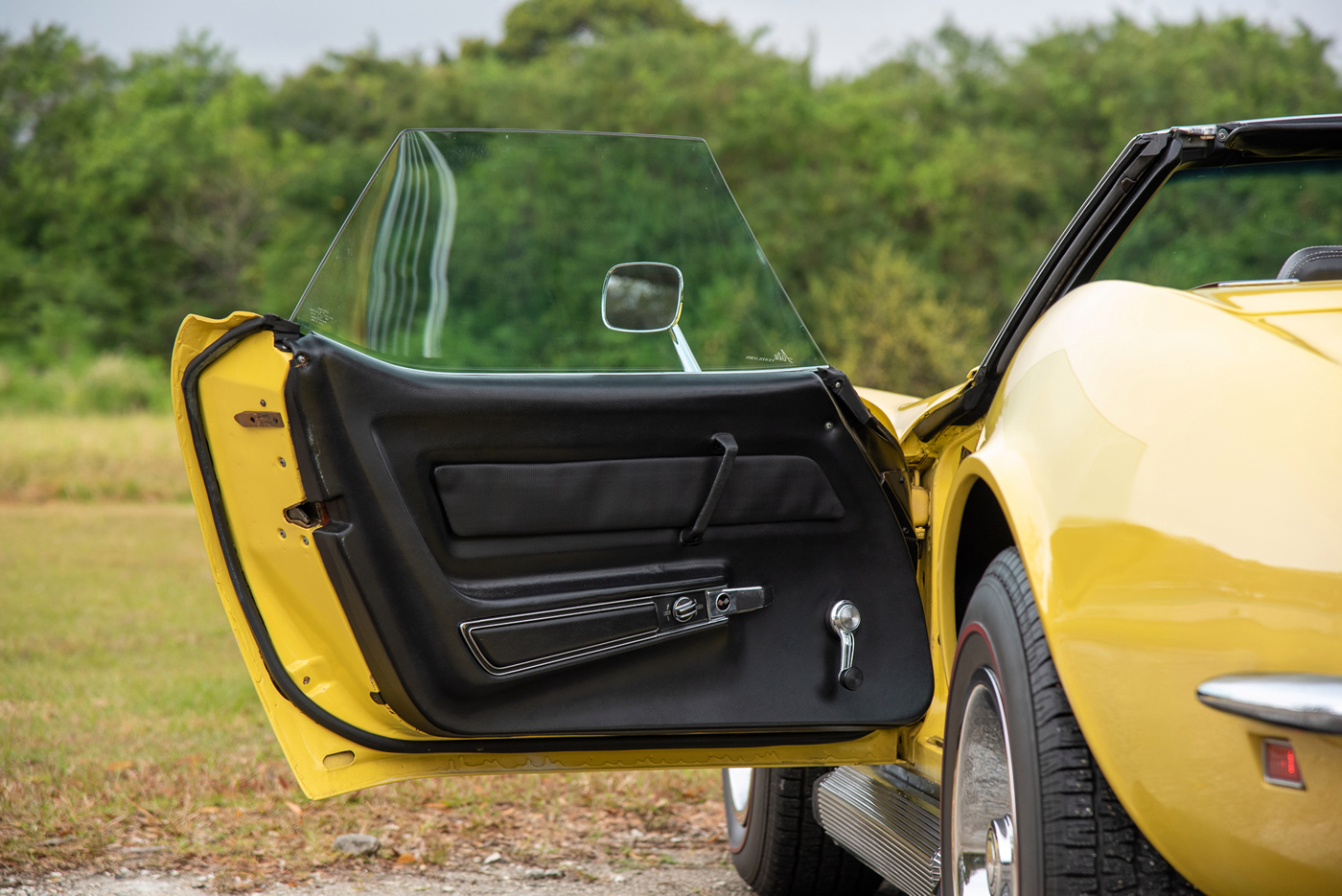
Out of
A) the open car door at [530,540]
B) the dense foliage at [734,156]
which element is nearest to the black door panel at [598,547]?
the open car door at [530,540]

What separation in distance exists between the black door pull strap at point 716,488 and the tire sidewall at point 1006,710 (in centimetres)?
56

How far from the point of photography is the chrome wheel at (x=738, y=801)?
3.60 metres

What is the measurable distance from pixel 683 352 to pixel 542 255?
402mm

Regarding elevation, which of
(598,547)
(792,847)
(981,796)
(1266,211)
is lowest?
(792,847)

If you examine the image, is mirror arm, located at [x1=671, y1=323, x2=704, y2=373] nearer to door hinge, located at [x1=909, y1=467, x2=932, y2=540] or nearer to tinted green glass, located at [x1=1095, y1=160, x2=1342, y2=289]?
door hinge, located at [x1=909, y1=467, x2=932, y2=540]

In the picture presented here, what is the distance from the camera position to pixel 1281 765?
137cm

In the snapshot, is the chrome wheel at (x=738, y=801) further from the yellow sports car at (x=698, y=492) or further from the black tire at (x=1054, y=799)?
the black tire at (x=1054, y=799)

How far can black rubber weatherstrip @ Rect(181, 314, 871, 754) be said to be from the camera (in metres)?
2.17

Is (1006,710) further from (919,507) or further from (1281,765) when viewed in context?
(919,507)

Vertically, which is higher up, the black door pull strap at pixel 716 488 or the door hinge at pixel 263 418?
the door hinge at pixel 263 418

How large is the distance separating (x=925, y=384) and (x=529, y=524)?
98.2 ft

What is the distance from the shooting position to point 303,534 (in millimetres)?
2252

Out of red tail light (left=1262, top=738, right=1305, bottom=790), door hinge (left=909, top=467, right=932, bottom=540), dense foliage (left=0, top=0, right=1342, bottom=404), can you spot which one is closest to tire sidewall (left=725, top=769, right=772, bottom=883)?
door hinge (left=909, top=467, right=932, bottom=540)

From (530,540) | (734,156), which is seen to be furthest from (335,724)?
(734,156)
